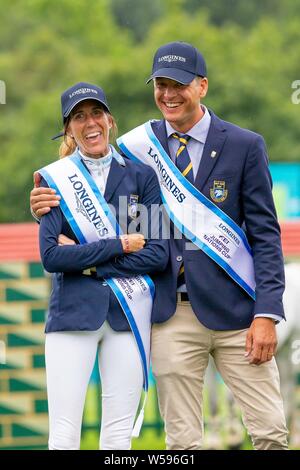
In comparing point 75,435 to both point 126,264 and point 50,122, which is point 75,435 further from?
point 50,122

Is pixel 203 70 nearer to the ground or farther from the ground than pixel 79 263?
farther from the ground

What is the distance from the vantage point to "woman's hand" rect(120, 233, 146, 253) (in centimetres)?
562

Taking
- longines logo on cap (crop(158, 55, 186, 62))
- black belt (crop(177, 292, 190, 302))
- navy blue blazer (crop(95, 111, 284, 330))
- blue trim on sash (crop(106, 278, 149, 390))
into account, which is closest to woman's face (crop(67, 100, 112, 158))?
longines logo on cap (crop(158, 55, 186, 62))

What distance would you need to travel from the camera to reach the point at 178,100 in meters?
5.73

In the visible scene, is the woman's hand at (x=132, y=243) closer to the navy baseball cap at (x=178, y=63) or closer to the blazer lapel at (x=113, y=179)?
the blazer lapel at (x=113, y=179)

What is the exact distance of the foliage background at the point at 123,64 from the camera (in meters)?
29.8

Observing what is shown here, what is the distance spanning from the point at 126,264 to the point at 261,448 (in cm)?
100

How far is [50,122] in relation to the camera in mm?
30250

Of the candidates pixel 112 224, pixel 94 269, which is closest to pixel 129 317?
pixel 94 269

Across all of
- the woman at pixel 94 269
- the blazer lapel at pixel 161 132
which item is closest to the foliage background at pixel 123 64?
the blazer lapel at pixel 161 132

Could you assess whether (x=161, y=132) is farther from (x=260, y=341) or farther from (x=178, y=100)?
(x=260, y=341)

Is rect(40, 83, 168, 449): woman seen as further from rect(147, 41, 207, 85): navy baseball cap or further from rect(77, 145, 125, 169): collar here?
rect(147, 41, 207, 85): navy baseball cap

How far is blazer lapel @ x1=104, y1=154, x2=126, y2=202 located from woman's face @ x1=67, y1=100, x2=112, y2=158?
0.31ft

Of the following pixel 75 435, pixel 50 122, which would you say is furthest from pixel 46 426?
pixel 50 122
